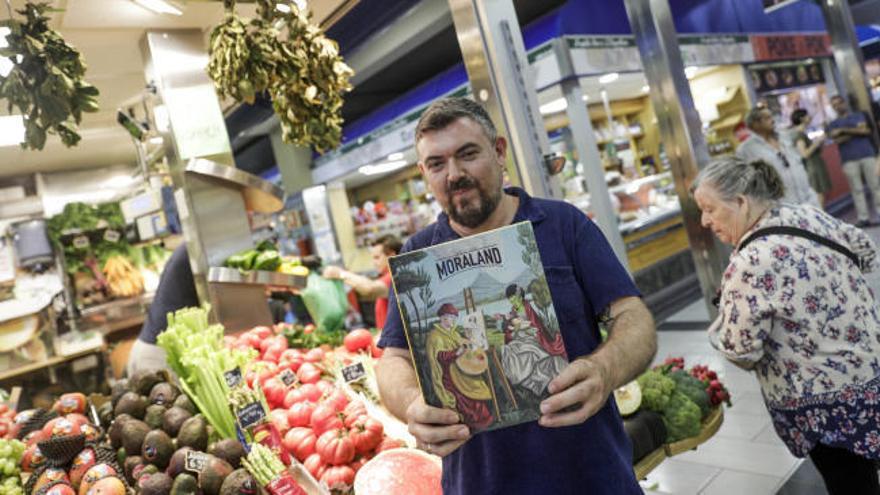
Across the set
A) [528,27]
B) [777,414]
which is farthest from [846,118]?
[777,414]

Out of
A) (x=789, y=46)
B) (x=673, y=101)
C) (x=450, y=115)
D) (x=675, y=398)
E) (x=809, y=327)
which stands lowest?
(x=675, y=398)

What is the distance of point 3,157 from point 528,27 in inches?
253

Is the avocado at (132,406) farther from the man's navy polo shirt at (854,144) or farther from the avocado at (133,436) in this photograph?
the man's navy polo shirt at (854,144)

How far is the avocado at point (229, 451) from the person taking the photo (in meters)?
2.02

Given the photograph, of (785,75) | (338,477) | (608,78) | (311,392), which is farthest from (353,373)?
(785,75)

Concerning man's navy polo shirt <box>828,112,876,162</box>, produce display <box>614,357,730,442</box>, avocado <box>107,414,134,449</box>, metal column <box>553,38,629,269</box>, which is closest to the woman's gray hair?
produce display <box>614,357,730,442</box>

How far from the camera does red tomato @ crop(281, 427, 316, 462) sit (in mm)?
2225

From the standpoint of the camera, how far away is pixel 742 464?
10.6 feet

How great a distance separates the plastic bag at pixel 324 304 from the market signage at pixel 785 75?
9.14 meters

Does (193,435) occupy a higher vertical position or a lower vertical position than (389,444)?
higher

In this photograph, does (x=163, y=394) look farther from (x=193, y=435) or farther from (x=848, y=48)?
(x=848, y=48)

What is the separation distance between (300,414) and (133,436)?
2.07 feet

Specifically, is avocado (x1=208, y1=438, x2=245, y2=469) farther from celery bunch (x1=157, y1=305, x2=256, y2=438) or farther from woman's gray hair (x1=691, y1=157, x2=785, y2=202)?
woman's gray hair (x1=691, y1=157, x2=785, y2=202)

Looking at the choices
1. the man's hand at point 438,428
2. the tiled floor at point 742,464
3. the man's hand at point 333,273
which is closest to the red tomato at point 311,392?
the man's hand at point 438,428
